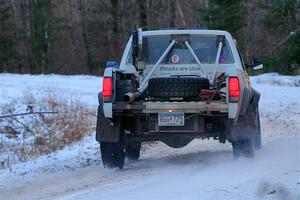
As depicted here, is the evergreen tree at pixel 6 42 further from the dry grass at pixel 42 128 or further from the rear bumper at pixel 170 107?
the rear bumper at pixel 170 107

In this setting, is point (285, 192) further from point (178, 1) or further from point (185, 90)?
point (178, 1)

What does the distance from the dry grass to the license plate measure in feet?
11.1

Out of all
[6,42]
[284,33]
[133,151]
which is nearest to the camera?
[133,151]

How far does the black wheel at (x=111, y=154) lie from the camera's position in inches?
360

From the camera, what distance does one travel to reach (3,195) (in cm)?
801

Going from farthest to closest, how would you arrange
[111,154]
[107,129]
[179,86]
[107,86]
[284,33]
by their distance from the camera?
[284,33]
[111,154]
[107,129]
[179,86]
[107,86]

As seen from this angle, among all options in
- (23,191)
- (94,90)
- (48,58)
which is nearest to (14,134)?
(94,90)

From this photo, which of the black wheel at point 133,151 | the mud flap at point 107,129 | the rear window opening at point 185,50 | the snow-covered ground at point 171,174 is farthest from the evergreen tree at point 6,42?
the mud flap at point 107,129

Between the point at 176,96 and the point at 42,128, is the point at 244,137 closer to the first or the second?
the point at 176,96

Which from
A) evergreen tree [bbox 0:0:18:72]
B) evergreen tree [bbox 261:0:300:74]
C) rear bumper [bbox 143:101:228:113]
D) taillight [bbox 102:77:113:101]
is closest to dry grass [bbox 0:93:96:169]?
taillight [bbox 102:77:113:101]

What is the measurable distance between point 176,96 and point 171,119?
383mm

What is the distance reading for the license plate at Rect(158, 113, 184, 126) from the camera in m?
8.72

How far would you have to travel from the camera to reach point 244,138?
892cm

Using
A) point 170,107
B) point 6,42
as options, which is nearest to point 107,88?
point 170,107
